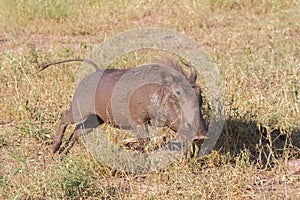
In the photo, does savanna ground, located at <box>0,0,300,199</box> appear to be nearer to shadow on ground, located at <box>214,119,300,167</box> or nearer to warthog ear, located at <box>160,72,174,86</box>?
shadow on ground, located at <box>214,119,300,167</box>

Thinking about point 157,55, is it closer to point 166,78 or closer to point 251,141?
point 251,141

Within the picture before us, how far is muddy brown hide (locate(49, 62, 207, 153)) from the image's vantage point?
12.9ft

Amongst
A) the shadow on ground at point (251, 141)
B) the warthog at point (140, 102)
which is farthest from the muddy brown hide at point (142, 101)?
the shadow on ground at point (251, 141)

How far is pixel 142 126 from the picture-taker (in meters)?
4.20

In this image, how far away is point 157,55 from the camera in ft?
23.6

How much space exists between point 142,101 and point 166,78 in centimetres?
→ 23

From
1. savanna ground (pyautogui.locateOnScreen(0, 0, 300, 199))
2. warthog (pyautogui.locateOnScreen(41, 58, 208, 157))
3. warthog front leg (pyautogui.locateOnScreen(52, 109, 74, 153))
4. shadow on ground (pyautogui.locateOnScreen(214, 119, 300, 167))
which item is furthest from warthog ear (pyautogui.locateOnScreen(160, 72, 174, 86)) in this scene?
warthog front leg (pyautogui.locateOnScreen(52, 109, 74, 153))

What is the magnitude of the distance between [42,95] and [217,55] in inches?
82.0

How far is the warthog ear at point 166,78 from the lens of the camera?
4016 mm

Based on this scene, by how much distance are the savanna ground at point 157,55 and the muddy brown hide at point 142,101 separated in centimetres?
30

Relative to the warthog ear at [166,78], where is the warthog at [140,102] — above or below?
below

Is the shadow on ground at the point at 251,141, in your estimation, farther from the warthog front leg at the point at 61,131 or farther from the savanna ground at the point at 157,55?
the warthog front leg at the point at 61,131

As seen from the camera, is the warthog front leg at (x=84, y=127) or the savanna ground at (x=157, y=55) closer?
the savanna ground at (x=157, y=55)

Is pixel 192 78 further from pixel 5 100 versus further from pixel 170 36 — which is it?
pixel 170 36
